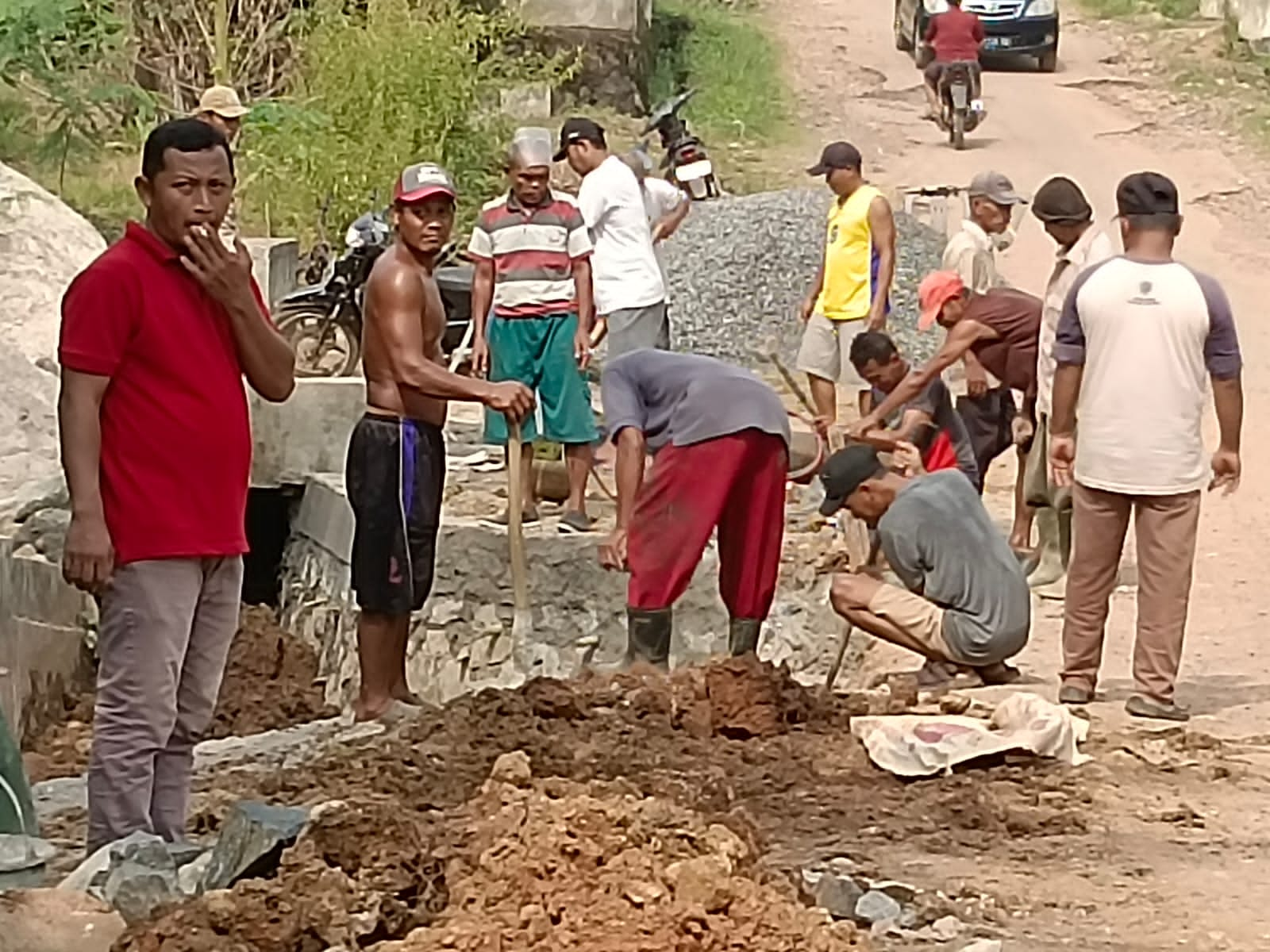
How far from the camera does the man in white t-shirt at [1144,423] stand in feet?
22.9

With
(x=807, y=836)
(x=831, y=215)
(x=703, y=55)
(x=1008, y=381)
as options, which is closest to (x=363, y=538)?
(x=807, y=836)

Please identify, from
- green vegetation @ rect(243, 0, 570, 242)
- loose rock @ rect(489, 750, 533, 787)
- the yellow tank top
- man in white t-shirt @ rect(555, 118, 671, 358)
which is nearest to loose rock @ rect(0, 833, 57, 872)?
loose rock @ rect(489, 750, 533, 787)

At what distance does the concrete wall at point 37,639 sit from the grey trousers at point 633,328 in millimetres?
3021

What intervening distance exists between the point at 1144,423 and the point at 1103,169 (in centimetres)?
1642

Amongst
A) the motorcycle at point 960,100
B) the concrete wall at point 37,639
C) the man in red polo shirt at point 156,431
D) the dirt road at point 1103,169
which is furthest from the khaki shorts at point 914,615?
the motorcycle at point 960,100

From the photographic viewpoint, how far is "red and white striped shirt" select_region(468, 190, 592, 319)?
31.1ft

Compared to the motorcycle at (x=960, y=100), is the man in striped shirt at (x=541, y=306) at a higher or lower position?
lower

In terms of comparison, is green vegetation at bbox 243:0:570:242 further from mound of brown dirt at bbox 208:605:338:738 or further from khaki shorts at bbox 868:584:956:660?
khaki shorts at bbox 868:584:956:660

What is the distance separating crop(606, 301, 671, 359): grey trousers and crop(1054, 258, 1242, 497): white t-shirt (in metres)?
3.78

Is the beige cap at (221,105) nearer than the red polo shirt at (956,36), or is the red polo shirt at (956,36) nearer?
the beige cap at (221,105)

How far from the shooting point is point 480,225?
9664 millimetres

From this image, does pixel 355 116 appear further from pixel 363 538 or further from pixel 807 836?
pixel 807 836

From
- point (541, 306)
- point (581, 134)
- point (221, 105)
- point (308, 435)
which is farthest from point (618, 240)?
point (221, 105)

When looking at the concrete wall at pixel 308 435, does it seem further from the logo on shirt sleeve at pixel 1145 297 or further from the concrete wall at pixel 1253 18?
the concrete wall at pixel 1253 18
